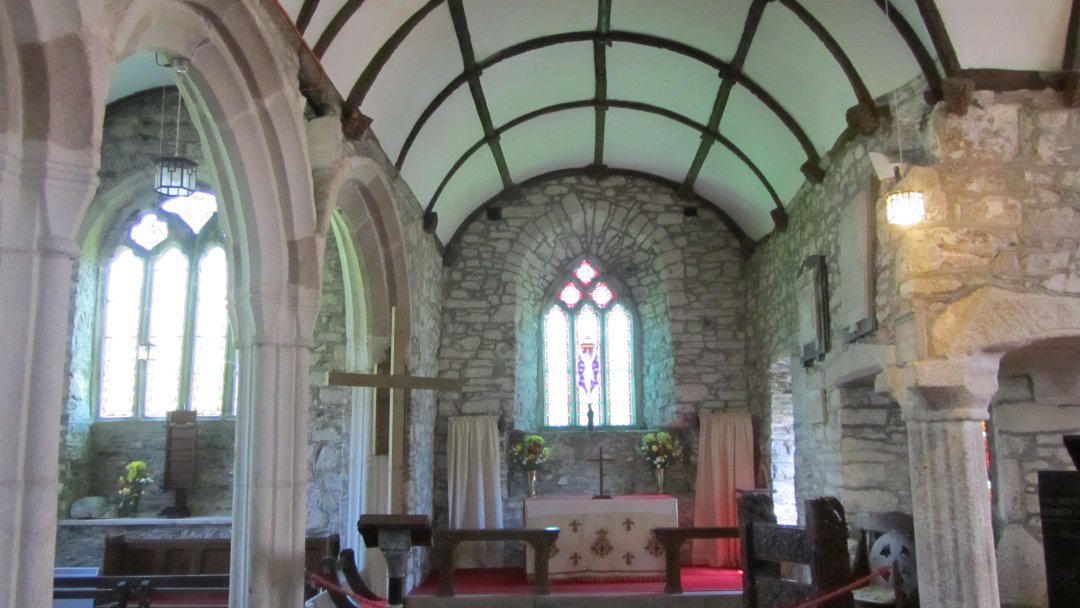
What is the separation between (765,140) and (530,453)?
150 inches

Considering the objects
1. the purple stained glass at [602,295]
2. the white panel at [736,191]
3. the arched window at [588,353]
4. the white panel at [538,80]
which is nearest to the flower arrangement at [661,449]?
the arched window at [588,353]

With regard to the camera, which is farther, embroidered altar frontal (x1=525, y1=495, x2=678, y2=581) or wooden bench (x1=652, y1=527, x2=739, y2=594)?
embroidered altar frontal (x1=525, y1=495, x2=678, y2=581)

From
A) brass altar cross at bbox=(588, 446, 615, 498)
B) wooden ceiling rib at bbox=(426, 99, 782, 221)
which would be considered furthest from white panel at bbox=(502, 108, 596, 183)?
brass altar cross at bbox=(588, 446, 615, 498)

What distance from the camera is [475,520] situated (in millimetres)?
8375

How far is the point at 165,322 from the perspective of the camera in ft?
27.3

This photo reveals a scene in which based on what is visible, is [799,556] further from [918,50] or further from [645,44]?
[645,44]

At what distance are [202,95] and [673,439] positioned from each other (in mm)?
6219

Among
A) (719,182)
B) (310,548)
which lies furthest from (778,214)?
(310,548)

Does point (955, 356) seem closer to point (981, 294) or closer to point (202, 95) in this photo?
point (981, 294)

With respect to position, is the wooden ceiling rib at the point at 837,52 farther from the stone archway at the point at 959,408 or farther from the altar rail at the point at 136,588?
the altar rail at the point at 136,588

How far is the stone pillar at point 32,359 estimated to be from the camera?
250cm

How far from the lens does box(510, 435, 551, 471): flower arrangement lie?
28.7ft

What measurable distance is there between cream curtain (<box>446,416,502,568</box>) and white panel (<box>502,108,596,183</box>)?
2596 mm

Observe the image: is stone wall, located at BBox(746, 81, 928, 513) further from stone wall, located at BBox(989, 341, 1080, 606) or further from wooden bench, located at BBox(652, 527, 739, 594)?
wooden bench, located at BBox(652, 527, 739, 594)
